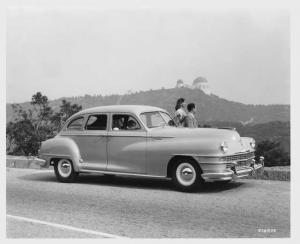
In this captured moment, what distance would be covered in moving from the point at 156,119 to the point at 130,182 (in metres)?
1.32

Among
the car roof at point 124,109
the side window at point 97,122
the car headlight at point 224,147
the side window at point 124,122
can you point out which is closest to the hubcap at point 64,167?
the side window at point 97,122

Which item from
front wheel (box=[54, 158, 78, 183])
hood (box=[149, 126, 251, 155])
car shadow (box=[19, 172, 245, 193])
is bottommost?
car shadow (box=[19, 172, 245, 193])

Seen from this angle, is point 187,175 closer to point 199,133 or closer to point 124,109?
point 199,133

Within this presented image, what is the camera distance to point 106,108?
30.1 feet

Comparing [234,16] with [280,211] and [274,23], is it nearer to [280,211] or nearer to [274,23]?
[274,23]

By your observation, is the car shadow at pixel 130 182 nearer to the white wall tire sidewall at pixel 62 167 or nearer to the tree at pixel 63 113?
the white wall tire sidewall at pixel 62 167

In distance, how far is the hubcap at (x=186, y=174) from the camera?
802 cm

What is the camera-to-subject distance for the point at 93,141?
29.8 feet

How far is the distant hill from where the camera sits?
8742mm

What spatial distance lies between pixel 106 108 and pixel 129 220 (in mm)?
2939

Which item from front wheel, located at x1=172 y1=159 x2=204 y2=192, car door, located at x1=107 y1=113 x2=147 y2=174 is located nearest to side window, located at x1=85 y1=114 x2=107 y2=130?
car door, located at x1=107 y1=113 x2=147 y2=174

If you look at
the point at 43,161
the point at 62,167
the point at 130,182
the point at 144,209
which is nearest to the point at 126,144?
the point at 130,182

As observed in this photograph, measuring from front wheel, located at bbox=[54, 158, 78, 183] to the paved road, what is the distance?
0.49 ft

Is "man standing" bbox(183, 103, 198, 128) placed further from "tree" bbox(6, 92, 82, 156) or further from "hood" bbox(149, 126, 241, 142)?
"tree" bbox(6, 92, 82, 156)
